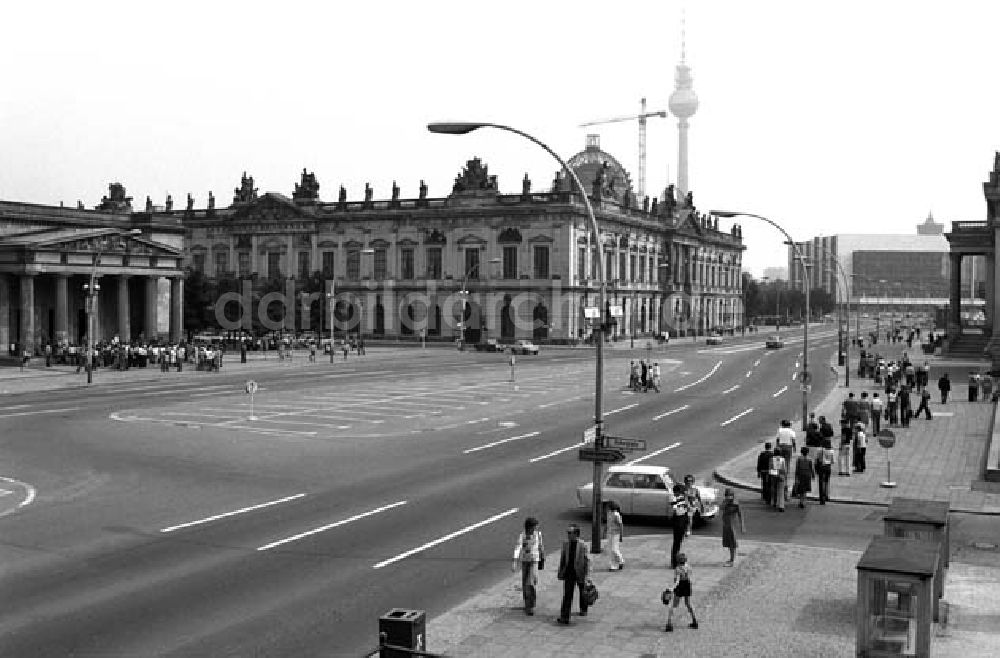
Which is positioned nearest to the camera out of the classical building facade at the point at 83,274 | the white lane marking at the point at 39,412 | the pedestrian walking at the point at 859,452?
the pedestrian walking at the point at 859,452

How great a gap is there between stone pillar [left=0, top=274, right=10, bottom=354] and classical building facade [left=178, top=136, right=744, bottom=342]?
2777cm

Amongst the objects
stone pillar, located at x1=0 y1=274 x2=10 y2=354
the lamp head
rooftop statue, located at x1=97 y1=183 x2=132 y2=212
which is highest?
rooftop statue, located at x1=97 y1=183 x2=132 y2=212

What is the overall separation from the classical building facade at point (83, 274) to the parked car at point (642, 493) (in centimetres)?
4814

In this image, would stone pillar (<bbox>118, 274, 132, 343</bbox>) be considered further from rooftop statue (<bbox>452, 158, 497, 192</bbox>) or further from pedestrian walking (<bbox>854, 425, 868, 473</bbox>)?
pedestrian walking (<bbox>854, 425, 868, 473</bbox>)

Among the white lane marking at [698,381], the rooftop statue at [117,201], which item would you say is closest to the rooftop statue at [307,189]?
the rooftop statue at [117,201]

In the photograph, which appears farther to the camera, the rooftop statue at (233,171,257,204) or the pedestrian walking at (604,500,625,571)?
the rooftop statue at (233,171,257,204)

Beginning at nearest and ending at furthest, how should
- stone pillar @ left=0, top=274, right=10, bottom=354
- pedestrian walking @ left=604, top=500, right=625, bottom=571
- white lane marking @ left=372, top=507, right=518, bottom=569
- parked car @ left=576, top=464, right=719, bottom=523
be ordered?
1. pedestrian walking @ left=604, top=500, right=625, bottom=571
2. white lane marking @ left=372, top=507, right=518, bottom=569
3. parked car @ left=576, top=464, right=719, bottom=523
4. stone pillar @ left=0, top=274, right=10, bottom=354

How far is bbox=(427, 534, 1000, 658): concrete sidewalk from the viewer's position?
13562 millimetres

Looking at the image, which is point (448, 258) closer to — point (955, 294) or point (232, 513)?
point (955, 294)

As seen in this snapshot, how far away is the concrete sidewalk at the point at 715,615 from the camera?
13562 mm

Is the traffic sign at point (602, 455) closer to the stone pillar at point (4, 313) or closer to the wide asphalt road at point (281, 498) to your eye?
the wide asphalt road at point (281, 498)

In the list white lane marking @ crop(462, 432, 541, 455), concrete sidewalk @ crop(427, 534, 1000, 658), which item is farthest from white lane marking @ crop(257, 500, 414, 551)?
white lane marking @ crop(462, 432, 541, 455)

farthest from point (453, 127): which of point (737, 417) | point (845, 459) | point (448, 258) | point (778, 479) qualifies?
point (448, 258)

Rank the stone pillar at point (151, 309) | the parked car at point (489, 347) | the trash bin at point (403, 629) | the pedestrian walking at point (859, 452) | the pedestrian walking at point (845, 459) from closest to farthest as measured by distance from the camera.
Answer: the trash bin at point (403, 629), the pedestrian walking at point (845, 459), the pedestrian walking at point (859, 452), the stone pillar at point (151, 309), the parked car at point (489, 347)
